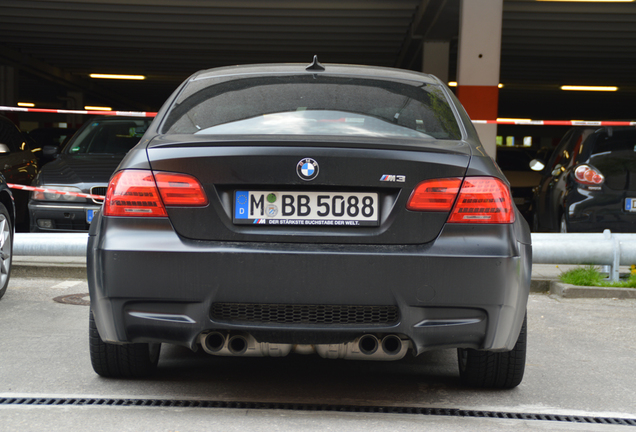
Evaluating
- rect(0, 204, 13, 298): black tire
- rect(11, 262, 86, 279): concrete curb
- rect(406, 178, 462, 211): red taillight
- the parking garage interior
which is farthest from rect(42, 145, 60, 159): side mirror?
the parking garage interior

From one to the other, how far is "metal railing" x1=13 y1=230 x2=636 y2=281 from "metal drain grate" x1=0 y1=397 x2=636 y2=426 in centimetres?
347

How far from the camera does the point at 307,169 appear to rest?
9.52 ft

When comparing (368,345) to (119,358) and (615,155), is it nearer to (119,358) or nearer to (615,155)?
(119,358)

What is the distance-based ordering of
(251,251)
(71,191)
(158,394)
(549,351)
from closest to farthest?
1. (251,251)
2. (158,394)
3. (549,351)
4. (71,191)

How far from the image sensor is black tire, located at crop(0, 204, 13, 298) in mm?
5559

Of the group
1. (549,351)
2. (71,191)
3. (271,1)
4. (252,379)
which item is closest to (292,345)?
(252,379)

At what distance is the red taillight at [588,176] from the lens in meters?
7.88

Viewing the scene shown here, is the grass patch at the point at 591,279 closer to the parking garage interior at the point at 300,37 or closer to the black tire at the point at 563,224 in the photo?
the black tire at the point at 563,224

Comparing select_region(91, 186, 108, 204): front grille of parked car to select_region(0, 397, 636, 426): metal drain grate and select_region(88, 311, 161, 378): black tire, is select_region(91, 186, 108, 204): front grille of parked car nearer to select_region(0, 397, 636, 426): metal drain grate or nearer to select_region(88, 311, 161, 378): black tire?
select_region(88, 311, 161, 378): black tire

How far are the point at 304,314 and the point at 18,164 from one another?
802 cm

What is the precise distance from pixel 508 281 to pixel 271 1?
48.2 ft

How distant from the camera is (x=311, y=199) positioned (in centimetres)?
292

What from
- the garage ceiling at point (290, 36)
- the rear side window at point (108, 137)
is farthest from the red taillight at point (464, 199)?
the garage ceiling at point (290, 36)

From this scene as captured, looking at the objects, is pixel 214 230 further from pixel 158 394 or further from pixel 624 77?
pixel 624 77
